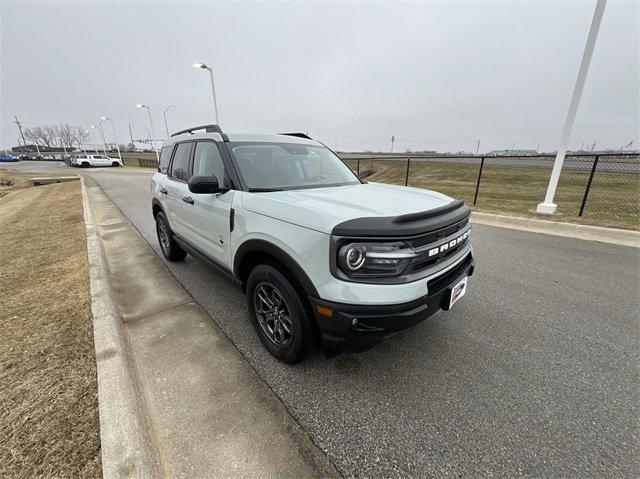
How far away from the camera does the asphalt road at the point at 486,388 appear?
5.60ft

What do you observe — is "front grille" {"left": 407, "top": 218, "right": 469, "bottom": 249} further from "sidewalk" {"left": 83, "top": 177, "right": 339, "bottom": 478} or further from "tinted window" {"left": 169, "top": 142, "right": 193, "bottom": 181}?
"tinted window" {"left": 169, "top": 142, "right": 193, "bottom": 181}

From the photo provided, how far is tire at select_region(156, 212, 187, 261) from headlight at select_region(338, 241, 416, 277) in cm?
334

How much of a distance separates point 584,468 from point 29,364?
147 inches

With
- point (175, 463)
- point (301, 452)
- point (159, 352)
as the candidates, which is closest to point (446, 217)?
point (301, 452)

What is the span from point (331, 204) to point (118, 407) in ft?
6.21

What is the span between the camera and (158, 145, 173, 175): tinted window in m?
4.43

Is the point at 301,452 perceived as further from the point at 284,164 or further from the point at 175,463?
the point at 284,164

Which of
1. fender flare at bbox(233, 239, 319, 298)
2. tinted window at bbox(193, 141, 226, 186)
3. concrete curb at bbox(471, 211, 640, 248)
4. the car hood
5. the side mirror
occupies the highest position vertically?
tinted window at bbox(193, 141, 226, 186)

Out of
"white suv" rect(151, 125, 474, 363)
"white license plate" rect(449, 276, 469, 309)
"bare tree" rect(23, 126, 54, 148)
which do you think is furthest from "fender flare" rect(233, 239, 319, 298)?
"bare tree" rect(23, 126, 54, 148)

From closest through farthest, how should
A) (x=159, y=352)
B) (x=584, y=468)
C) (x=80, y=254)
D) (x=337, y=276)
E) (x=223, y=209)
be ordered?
1. (x=584, y=468)
2. (x=337, y=276)
3. (x=159, y=352)
4. (x=223, y=209)
5. (x=80, y=254)

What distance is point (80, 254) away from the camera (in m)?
4.56

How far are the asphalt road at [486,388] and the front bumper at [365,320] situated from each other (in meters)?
0.52

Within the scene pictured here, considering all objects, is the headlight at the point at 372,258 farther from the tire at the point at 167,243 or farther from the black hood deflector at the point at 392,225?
the tire at the point at 167,243

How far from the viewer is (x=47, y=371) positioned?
84.5 inches
